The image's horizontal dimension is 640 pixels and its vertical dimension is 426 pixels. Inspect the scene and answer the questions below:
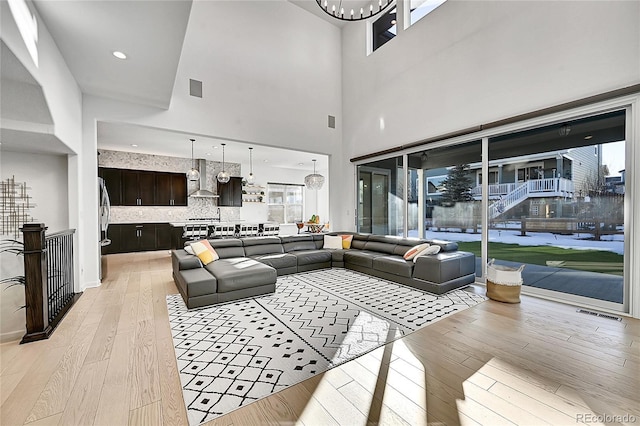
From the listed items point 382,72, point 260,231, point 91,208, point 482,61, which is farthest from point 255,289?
point 382,72

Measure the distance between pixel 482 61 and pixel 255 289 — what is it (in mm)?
5220

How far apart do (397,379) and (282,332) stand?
1.25 m

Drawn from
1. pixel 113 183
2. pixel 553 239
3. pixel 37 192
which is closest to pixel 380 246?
pixel 553 239

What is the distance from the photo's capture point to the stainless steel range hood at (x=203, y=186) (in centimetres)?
885

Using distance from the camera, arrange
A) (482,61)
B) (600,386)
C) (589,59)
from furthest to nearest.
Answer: (482,61) → (589,59) → (600,386)

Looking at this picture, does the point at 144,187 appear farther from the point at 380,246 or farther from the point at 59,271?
the point at 380,246

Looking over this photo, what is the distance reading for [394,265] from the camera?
4660 mm

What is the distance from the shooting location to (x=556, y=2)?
12.3 feet

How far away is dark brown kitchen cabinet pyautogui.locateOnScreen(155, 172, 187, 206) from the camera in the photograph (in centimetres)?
862

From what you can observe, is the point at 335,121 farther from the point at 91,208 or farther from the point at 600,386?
the point at 600,386

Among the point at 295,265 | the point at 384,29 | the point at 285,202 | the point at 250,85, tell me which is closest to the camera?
the point at 295,265

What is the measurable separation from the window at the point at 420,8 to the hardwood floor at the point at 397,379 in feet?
19.0

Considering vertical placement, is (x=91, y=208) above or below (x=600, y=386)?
above

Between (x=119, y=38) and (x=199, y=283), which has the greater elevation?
(x=119, y=38)
